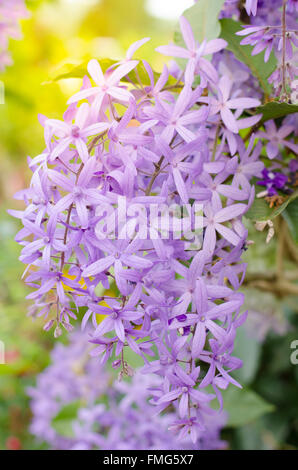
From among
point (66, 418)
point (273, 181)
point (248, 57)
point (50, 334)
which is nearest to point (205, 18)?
point (248, 57)

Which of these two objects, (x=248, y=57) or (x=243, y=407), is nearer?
(x=248, y=57)

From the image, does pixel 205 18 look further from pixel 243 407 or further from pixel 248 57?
pixel 243 407

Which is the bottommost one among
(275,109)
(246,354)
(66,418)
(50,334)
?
(50,334)

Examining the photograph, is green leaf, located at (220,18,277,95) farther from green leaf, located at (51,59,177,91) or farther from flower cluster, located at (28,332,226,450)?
flower cluster, located at (28,332,226,450)

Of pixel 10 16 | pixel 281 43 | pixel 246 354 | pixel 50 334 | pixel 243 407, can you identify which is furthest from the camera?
pixel 50 334

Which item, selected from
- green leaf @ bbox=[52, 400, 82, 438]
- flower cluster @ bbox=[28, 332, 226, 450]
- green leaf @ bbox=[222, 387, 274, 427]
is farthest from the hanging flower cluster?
green leaf @ bbox=[52, 400, 82, 438]

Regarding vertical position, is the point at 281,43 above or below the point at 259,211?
above

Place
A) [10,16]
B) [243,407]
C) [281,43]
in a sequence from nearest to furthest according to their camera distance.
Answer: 1. [281,43]
2. [10,16]
3. [243,407]
